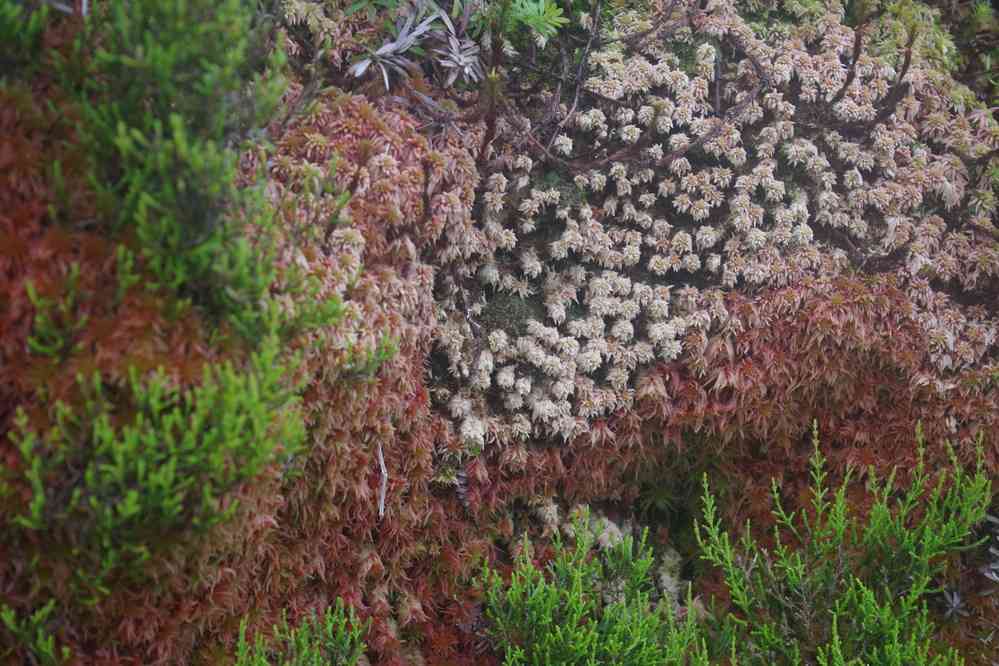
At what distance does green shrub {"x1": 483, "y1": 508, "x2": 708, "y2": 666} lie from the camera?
115 inches

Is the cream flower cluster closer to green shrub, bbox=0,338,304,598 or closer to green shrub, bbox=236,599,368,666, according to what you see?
green shrub, bbox=236,599,368,666

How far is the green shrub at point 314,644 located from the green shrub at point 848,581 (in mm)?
1531

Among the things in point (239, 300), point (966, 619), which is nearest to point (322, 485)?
point (239, 300)

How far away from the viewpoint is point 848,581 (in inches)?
133

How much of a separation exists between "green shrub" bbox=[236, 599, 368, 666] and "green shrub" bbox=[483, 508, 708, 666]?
59cm

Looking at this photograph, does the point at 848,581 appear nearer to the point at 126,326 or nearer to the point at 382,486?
the point at 382,486

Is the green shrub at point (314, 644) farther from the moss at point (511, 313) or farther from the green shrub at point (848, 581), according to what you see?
the green shrub at point (848, 581)

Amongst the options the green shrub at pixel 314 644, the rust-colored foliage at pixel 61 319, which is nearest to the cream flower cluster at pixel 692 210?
the green shrub at pixel 314 644

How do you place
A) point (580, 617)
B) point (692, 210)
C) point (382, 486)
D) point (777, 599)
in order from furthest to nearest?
point (692, 210)
point (777, 599)
point (580, 617)
point (382, 486)

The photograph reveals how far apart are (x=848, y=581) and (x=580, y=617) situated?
1.24 m

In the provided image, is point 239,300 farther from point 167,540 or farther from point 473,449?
point 473,449

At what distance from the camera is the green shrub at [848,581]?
3.13 m

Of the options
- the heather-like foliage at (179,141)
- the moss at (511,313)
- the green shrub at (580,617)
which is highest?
the heather-like foliage at (179,141)

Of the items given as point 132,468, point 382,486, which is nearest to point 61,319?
point 132,468
